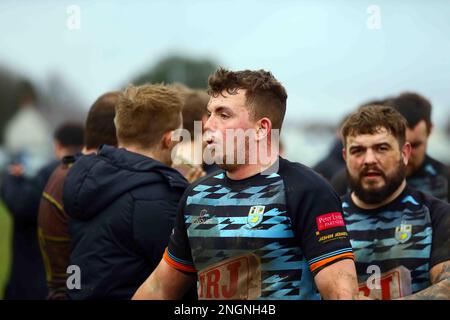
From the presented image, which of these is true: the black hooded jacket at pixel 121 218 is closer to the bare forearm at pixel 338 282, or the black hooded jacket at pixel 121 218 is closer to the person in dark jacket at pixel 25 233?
the bare forearm at pixel 338 282

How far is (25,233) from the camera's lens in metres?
6.97

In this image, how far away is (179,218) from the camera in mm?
4000

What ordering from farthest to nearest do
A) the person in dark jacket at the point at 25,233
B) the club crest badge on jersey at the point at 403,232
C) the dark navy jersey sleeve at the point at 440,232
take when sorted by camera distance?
the person in dark jacket at the point at 25,233
the club crest badge on jersey at the point at 403,232
the dark navy jersey sleeve at the point at 440,232

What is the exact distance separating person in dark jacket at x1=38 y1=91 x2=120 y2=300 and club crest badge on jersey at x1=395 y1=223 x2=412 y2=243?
1971 mm

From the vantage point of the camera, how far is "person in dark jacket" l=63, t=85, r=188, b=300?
4.29 m

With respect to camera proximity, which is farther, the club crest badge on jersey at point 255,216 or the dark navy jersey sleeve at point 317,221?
the club crest badge on jersey at point 255,216

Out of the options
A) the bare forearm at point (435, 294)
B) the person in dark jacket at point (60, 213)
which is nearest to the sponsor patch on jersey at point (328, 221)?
the bare forearm at point (435, 294)

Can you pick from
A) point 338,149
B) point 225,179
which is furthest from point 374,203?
point 338,149

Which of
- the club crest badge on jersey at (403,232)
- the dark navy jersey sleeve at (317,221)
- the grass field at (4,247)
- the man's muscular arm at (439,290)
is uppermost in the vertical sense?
the dark navy jersey sleeve at (317,221)

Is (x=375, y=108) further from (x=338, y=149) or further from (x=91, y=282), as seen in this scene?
(x=338, y=149)

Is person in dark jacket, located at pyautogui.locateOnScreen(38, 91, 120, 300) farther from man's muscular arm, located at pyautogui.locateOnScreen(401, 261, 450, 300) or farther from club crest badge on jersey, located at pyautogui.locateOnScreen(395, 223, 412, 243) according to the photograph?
man's muscular arm, located at pyautogui.locateOnScreen(401, 261, 450, 300)

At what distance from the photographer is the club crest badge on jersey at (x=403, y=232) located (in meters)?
4.49

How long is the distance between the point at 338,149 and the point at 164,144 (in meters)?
3.56

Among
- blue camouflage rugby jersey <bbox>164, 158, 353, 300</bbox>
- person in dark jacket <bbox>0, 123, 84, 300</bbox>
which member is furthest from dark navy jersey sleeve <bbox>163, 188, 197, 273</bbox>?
person in dark jacket <bbox>0, 123, 84, 300</bbox>
